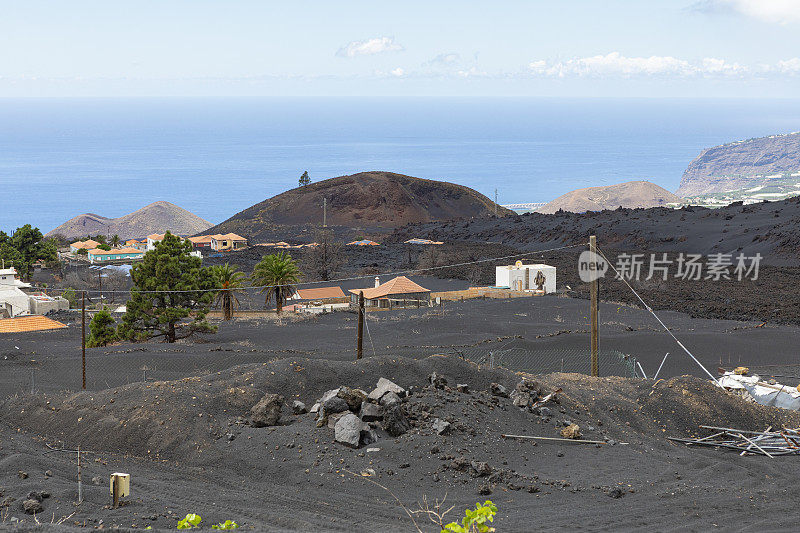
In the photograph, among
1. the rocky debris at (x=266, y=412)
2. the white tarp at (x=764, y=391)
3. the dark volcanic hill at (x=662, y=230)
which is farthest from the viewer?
the dark volcanic hill at (x=662, y=230)

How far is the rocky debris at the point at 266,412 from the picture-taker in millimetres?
16500

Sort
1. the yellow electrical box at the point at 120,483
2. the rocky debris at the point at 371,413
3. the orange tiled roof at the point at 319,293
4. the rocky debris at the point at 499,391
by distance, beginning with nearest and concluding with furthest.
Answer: the yellow electrical box at the point at 120,483
the rocky debris at the point at 371,413
the rocky debris at the point at 499,391
the orange tiled roof at the point at 319,293

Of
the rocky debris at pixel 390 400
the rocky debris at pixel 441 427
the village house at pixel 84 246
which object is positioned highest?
the village house at pixel 84 246

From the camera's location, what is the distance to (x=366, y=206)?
14412cm

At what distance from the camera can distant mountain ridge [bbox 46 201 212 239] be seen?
171750 millimetres

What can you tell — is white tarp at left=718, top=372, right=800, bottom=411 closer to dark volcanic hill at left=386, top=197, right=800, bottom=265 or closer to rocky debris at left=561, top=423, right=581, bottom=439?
rocky debris at left=561, top=423, right=581, bottom=439

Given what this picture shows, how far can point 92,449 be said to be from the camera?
16.3 m

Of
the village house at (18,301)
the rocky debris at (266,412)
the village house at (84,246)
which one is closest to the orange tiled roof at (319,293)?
the village house at (18,301)

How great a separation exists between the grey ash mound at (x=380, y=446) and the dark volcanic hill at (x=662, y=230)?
58.1m

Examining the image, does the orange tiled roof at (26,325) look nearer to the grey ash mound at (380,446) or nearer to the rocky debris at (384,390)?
the grey ash mound at (380,446)

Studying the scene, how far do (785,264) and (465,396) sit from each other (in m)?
60.2

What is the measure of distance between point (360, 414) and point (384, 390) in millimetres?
1225

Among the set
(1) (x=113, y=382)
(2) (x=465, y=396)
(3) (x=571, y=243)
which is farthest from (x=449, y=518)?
(3) (x=571, y=243)

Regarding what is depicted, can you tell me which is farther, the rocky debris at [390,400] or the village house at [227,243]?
the village house at [227,243]
